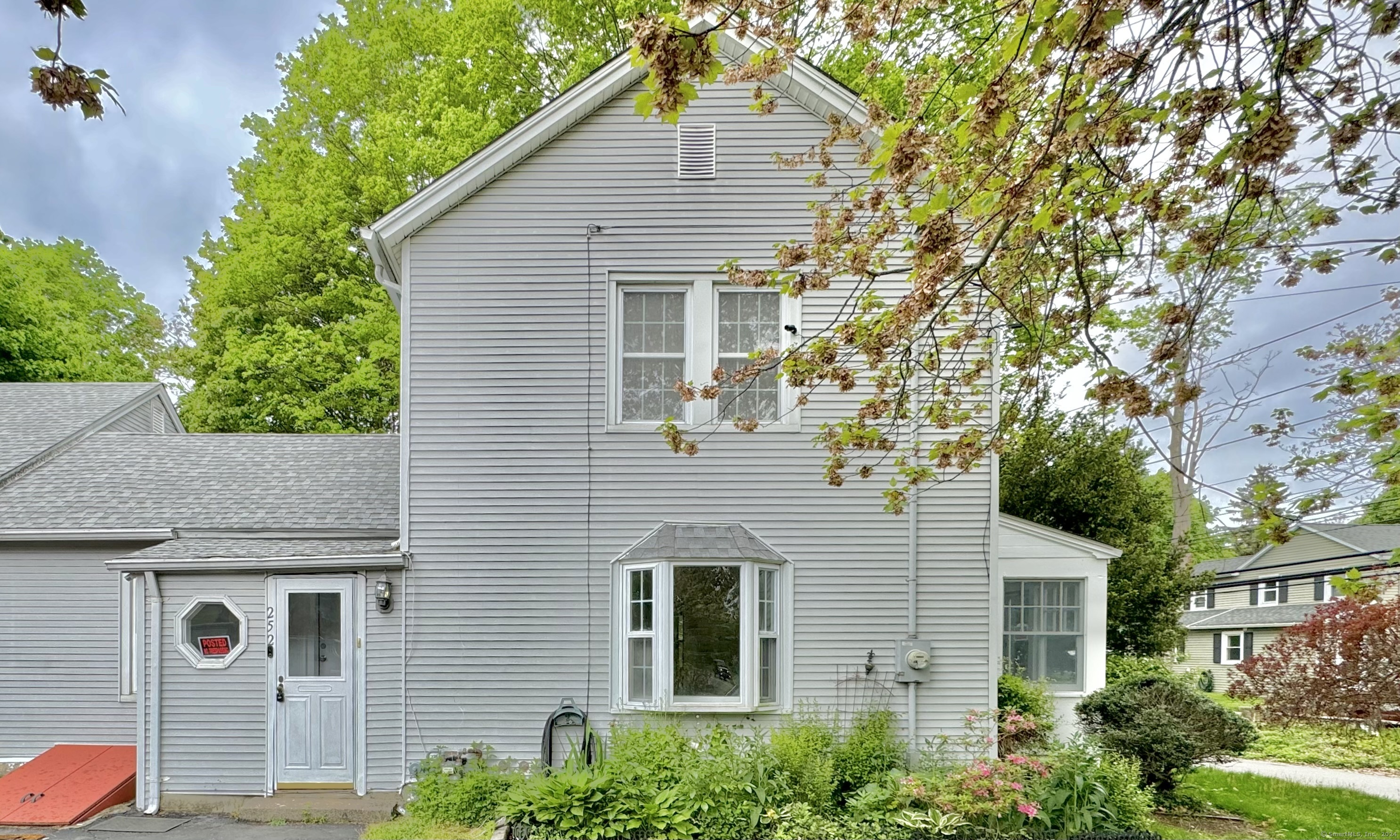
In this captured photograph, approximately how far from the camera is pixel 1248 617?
76.9 feet

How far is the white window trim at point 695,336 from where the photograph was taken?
7.46m

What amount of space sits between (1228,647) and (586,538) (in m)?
27.0

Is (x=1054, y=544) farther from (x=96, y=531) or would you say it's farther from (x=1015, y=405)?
(x=96, y=531)

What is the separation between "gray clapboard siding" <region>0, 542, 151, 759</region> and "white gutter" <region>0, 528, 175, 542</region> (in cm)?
18

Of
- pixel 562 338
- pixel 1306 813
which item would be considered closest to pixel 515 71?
pixel 562 338

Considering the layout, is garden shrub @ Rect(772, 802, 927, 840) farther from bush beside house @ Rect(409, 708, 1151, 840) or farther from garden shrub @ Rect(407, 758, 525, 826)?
garden shrub @ Rect(407, 758, 525, 826)

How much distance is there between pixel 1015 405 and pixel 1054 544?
5.14m

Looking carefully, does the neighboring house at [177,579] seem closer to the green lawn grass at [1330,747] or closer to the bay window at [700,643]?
the bay window at [700,643]

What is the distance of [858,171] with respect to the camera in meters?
7.54

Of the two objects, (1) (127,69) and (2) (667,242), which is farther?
(2) (667,242)

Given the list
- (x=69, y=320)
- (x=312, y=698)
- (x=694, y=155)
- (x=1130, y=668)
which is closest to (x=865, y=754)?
(x=1130, y=668)

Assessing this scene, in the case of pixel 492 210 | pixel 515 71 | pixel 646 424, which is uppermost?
pixel 515 71

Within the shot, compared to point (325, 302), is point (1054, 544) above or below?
below

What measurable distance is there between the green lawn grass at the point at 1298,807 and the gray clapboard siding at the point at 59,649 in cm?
1298
